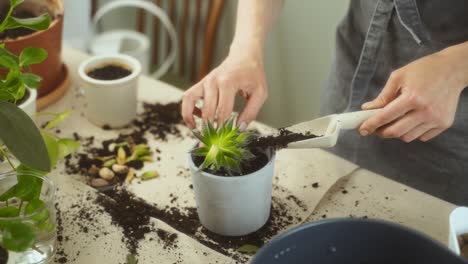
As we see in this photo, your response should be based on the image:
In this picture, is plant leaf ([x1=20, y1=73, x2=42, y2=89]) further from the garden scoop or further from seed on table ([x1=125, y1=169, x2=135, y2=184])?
the garden scoop

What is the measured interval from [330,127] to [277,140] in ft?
0.27

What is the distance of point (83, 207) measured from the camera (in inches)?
37.7

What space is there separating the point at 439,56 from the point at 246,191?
0.35 m

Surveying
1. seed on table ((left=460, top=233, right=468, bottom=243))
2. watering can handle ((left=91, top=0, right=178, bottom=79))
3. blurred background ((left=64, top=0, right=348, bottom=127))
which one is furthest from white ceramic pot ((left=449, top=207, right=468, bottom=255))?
watering can handle ((left=91, top=0, right=178, bottom=79))

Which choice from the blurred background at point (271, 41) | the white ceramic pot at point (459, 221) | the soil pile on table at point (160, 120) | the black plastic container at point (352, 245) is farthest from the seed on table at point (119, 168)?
the blurred background at point (271, 41)

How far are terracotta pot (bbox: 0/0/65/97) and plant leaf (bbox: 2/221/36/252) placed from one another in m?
0.47

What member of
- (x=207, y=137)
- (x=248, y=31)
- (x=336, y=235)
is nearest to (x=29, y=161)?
(x=207, y=137)

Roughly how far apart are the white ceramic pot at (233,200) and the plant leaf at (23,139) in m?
0.23

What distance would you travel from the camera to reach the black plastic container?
0.70 meters

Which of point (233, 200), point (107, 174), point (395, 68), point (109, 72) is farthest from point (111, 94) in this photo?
point (395, 68)

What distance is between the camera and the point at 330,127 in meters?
0.86

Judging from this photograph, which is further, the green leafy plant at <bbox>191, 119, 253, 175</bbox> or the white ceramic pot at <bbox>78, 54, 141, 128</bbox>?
the white ceramic pot at <bbox>78, 54, 141, 128</bbox>

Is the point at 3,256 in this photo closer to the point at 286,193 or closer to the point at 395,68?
the point at 286,193

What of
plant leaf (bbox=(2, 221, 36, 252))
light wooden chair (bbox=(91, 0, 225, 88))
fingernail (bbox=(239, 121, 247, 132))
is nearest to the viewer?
plant leaf (bbox=(2, 221, 36, 252))
